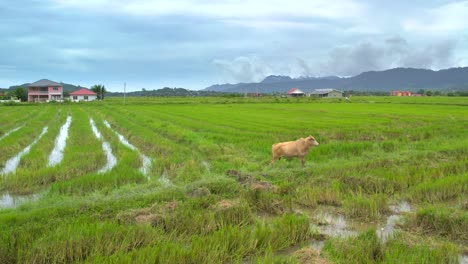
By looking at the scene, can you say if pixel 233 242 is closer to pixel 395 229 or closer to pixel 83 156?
pixel 395 229

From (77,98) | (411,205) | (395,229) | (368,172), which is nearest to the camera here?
(395,229)

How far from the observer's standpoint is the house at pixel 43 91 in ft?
208

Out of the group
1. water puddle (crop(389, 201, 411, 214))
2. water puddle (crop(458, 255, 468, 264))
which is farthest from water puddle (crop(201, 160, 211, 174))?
water puddle (crop(458, 255, 468, 264))

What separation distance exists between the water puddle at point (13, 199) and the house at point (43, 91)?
204 ft

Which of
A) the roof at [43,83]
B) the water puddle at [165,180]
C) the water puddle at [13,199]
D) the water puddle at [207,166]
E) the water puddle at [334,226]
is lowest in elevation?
the water puddle at [334,226]

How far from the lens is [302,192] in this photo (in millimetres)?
7082

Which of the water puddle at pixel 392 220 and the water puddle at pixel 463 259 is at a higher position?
the water puddle at pixel 392 220

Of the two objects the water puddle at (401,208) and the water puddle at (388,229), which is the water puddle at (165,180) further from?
the water puddle at (401,208)

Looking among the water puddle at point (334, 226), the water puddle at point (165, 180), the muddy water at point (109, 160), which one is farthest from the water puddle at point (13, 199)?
the water puddle at point (334, 226)

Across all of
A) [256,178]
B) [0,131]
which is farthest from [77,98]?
[256,178]

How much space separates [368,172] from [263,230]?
4698 mm

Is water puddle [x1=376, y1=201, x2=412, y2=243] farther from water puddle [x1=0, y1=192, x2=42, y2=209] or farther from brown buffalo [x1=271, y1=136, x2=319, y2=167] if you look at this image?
water puddle [x1=0, y1=192, x2=42, y2=209]

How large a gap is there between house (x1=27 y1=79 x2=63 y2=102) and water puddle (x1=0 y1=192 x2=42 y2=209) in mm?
62197

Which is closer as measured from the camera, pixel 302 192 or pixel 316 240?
pixel 316 240
